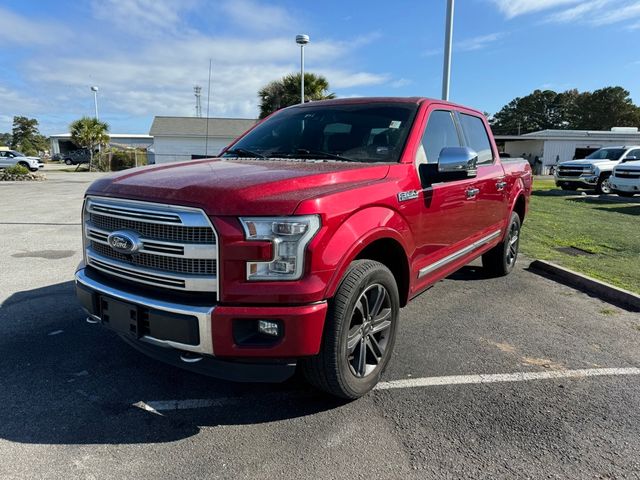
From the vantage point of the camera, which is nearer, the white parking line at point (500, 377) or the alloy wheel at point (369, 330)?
the alloy wheel at point (369, 330)

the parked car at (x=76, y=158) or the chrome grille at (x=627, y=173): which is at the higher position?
the parked car at (x=76, y=158)

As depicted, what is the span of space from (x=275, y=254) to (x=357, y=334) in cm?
87

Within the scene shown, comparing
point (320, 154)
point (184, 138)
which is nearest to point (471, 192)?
point (320, 154)

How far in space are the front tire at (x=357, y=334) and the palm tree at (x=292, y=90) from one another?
21.9 meters

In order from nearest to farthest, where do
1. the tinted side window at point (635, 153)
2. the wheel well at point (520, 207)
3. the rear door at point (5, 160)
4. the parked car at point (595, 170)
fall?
the wheel well at point (520, 207) → the parked car at point (595, 170) → the tinted side window at point (635, 153) → the rear door at point (5, 160)

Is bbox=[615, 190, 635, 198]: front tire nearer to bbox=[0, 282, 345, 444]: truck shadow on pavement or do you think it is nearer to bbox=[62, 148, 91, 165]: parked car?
bbox=[0, 282, 345, 444]: truck shadow on pavement

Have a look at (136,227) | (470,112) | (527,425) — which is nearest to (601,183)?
(470,112)

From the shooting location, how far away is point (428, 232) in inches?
144

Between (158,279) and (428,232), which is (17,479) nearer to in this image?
(158,279)

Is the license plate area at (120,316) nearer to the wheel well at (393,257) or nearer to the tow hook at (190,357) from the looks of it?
the tow hook at (190,357)

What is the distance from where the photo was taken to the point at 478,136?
5215mm

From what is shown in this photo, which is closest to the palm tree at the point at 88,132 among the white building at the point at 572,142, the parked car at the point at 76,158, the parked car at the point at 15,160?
the parked car at the point at 15,160

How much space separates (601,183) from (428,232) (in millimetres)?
19052

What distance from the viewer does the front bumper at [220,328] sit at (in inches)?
97.2
